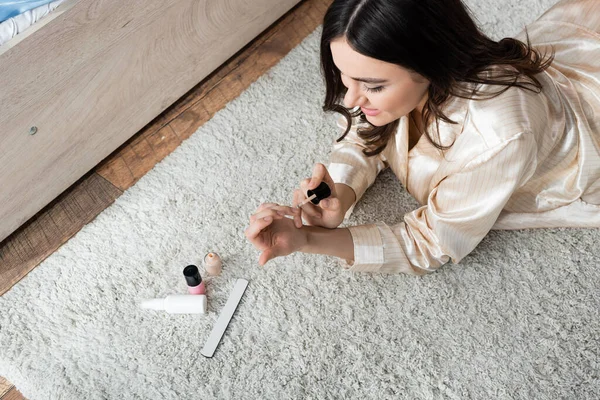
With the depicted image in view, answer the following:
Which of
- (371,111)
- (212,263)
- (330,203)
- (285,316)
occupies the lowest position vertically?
(285,316)

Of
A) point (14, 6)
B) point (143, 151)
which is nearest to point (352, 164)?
point (143, 151)

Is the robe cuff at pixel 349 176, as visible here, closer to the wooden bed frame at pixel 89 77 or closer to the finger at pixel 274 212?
the finger at pixel 274 212

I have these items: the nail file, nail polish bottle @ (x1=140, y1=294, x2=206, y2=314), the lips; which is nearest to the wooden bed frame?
nail polish bottle @ (x1=140, y1=294, x2=206, y2=314)

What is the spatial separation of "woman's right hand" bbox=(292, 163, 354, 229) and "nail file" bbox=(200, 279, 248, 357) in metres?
0.22

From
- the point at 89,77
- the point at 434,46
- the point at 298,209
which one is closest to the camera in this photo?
the point at 434,46

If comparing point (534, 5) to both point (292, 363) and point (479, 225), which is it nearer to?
point (479, 225)

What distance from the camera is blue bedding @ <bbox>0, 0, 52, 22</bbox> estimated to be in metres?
1.20

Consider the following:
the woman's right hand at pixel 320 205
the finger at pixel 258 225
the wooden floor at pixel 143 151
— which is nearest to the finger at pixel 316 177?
the woman's right hand at pixel 320 205

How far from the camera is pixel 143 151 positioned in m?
1.57

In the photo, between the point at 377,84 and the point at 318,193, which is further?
the point at 318,193

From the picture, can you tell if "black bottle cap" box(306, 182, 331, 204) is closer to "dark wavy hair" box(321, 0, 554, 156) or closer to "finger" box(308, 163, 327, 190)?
"finger" box(308, 163, 327, 190)

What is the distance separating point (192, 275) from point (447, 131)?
1.87ft

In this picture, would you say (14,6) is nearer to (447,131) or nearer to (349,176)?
(349,176)

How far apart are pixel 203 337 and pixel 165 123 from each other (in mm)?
619
